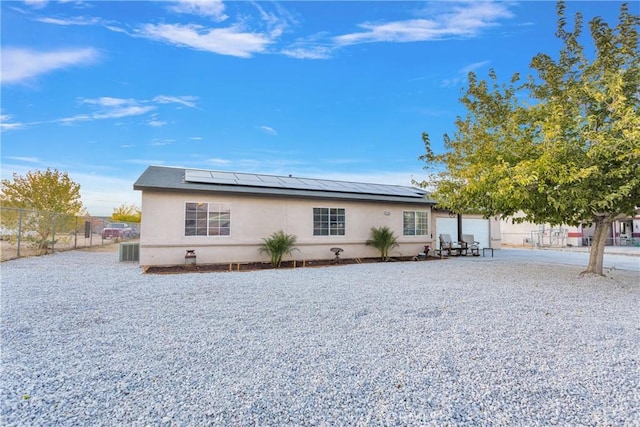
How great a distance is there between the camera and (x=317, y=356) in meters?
3.32

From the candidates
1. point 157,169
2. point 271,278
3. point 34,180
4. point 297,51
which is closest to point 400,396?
point 271,278

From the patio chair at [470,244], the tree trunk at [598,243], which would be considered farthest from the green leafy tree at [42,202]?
the tree trunk at [598,243]

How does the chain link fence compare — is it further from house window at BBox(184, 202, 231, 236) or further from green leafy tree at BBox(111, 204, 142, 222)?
green leafy tree at BBox(111, 204, 142, 222)

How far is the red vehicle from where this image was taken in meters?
22.3

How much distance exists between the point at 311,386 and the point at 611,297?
6.86m

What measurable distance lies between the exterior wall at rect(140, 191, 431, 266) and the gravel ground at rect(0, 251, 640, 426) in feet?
10.5

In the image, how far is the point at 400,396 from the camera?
2541mm

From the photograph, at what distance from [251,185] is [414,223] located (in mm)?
7123

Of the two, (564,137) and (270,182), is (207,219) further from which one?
(564,137)

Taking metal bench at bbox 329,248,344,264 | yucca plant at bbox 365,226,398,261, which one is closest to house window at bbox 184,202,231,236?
metal bench at bbox 329,248,344,264

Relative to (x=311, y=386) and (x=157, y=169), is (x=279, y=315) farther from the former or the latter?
(x=157, y=169)

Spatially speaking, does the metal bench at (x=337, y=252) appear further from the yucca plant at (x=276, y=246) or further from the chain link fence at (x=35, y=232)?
the chain link fence at (x=35, y=232)

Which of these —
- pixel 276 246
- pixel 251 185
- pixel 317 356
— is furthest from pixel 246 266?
pixel 317 356

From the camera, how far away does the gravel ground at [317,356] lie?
2.35 m
